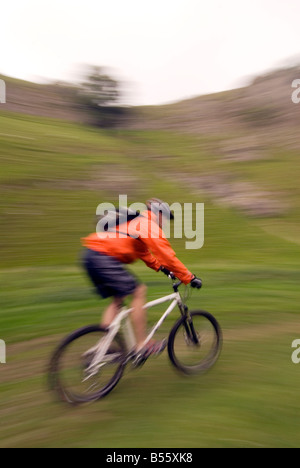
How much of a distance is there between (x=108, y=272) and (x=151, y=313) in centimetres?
244

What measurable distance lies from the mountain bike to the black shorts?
0.68ft

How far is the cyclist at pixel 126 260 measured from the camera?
456 centimetres

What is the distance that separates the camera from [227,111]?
3816cm

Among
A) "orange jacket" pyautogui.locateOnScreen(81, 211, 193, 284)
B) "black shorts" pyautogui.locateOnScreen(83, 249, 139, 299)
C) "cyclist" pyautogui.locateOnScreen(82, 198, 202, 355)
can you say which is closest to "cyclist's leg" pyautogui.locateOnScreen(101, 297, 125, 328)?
"cyclist" pyautogui.locateOnScreen(82, 198, 202, 355)

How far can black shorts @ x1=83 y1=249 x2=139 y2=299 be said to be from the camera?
14.9 ft

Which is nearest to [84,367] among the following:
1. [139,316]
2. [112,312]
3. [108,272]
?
[112,312]

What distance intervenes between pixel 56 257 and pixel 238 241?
5.90 meters

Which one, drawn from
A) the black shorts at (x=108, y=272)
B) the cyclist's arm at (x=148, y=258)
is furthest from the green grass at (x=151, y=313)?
the black shorts at (x=108, y=272)

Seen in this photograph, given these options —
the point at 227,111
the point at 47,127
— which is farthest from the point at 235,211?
the point at 227,111

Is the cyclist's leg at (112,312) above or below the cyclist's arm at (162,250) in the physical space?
below

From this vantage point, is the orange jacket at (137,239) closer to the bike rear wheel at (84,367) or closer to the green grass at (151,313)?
the bike rear wheel at (84,367)

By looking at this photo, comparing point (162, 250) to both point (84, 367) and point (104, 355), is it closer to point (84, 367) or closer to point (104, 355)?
point (104, 355)

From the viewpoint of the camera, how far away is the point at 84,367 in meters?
4.36

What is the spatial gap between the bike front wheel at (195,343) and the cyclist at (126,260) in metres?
0.28
